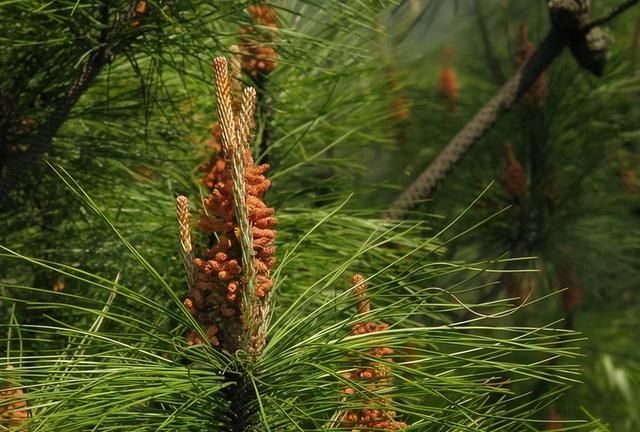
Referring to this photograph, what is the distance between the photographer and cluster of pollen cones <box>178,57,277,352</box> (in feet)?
3.01

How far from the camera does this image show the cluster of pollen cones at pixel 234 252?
92 cm

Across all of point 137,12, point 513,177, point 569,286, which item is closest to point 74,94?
point 137,12

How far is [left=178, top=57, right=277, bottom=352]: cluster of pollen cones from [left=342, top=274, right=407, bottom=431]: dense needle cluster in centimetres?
8

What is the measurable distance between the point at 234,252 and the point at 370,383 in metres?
0.14

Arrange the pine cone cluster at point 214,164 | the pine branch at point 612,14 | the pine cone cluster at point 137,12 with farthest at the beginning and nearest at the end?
1. the pine branch at point 612,14
2. the pine cone cluster at point 214,164
3. the pine cone cluster at point 137,12

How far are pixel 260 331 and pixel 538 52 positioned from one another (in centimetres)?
89

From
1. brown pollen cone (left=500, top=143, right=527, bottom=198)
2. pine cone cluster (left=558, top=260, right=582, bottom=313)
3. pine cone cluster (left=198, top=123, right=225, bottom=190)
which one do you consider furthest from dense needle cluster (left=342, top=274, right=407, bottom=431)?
pine cone cluster (left=558, top=260, right=582, bottom=313)

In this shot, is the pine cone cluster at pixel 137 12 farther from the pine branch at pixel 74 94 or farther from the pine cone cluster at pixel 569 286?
the pine cone cluster at pixel 569 286

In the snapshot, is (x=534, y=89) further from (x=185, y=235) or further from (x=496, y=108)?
(x=185, y=235)

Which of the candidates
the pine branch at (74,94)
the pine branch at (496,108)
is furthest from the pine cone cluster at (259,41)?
the pine branch at (496,108)

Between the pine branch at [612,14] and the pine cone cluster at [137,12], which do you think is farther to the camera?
the pine branch at [612,14]

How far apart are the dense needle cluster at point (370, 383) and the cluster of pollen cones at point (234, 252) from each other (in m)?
0.08

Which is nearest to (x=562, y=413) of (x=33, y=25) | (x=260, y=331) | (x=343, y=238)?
(x=343, y=238)

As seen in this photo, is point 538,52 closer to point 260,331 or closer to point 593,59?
point 593,59
